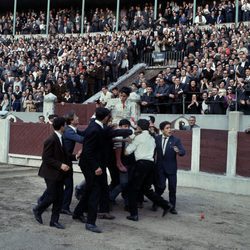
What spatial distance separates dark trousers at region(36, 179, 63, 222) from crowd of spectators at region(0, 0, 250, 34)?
16.0 meters

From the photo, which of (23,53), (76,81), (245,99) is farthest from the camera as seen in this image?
(23,53)

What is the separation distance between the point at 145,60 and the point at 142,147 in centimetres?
1278

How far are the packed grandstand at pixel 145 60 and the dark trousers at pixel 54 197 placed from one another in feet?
13.6

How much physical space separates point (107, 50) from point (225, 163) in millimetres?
9545

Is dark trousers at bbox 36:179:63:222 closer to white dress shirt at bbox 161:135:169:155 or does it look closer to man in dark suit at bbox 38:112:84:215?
man in dark suit at bbox 38:112:84:215

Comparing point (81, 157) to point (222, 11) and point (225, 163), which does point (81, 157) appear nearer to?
point (225, 163)

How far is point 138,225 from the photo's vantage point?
729 centimetres

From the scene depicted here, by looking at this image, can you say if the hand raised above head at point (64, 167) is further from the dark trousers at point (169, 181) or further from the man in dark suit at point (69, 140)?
the dark trousers at point (169, 181)

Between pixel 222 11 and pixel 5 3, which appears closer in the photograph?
pixel 222 11

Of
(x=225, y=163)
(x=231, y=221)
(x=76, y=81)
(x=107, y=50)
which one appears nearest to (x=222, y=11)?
(x=107, y=50)

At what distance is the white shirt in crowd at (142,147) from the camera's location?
7.61 m

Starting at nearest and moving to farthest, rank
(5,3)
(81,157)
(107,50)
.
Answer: (81,157), (107,50), (5,3)

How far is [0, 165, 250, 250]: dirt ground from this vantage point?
20.2 ft

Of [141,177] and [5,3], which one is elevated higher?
[5,3]
